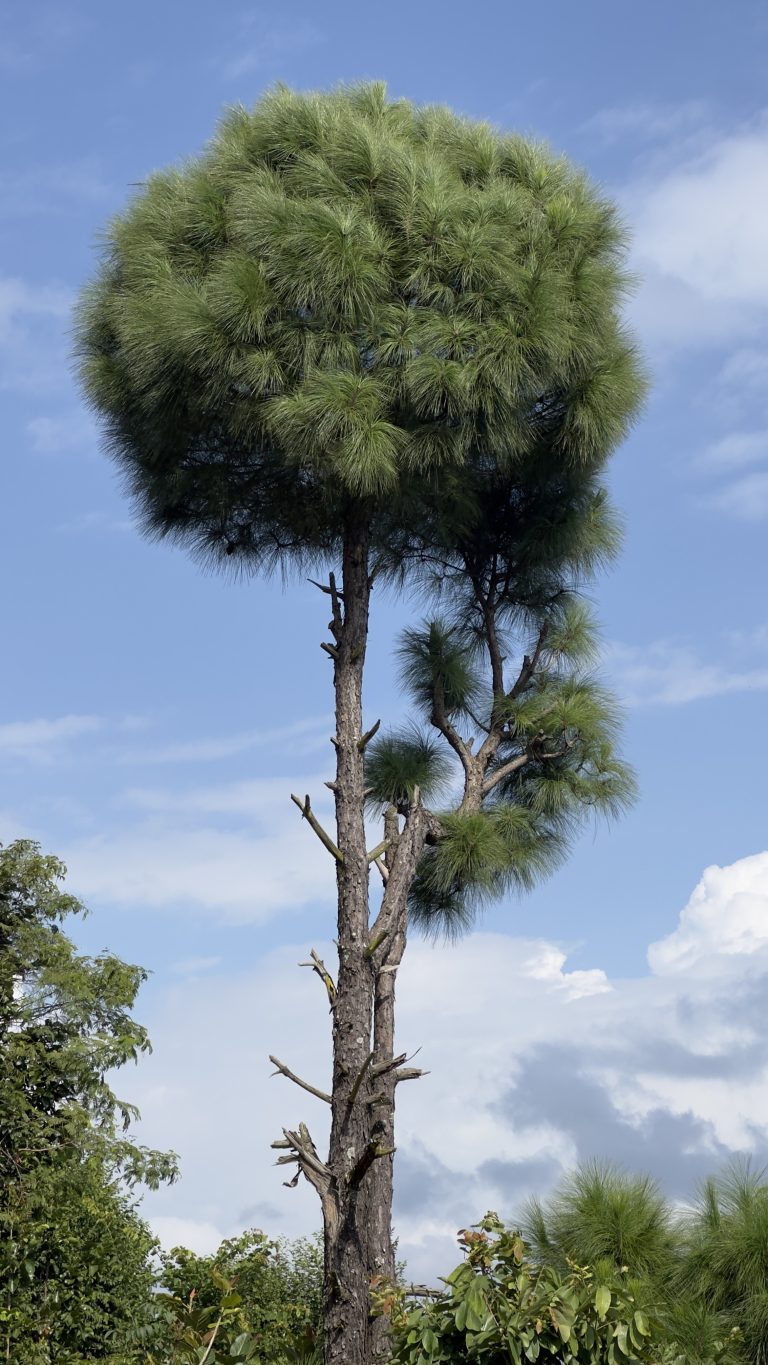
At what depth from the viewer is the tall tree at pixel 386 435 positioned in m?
7.27

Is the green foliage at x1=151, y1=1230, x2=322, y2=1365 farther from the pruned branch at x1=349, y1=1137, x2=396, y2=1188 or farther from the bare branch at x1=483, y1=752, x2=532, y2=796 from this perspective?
the bare branch at x1=483, y1=752, x2=532, y2=796

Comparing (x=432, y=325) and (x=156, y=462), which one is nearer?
(x=432, y=325)

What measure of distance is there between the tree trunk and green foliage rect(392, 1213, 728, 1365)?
5.98 ft

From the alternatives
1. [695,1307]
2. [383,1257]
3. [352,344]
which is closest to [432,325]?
[352,344]

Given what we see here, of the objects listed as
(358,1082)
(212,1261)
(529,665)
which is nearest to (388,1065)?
(358,1082)

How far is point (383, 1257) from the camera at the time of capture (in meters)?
6.93

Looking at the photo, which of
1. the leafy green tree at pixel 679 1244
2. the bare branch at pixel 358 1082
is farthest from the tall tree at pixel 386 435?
the leafy green tree at pixel 679 1244

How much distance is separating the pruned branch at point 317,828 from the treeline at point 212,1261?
84.2 inches

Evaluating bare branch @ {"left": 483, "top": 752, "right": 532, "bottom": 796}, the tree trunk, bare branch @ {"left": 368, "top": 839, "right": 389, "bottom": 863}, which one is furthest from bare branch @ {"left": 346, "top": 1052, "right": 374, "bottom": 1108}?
bare branch @ {"left": 483, "top": 752, "right": 532, "bottom": 796}

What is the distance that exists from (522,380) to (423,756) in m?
2.50

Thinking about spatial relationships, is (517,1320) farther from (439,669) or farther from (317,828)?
(439,669)

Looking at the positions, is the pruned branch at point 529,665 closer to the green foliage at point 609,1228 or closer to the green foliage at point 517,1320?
the green foliage at point 609,1228

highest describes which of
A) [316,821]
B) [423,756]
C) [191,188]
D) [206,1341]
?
[191,188]

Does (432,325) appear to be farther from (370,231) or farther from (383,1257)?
(383,1257)
